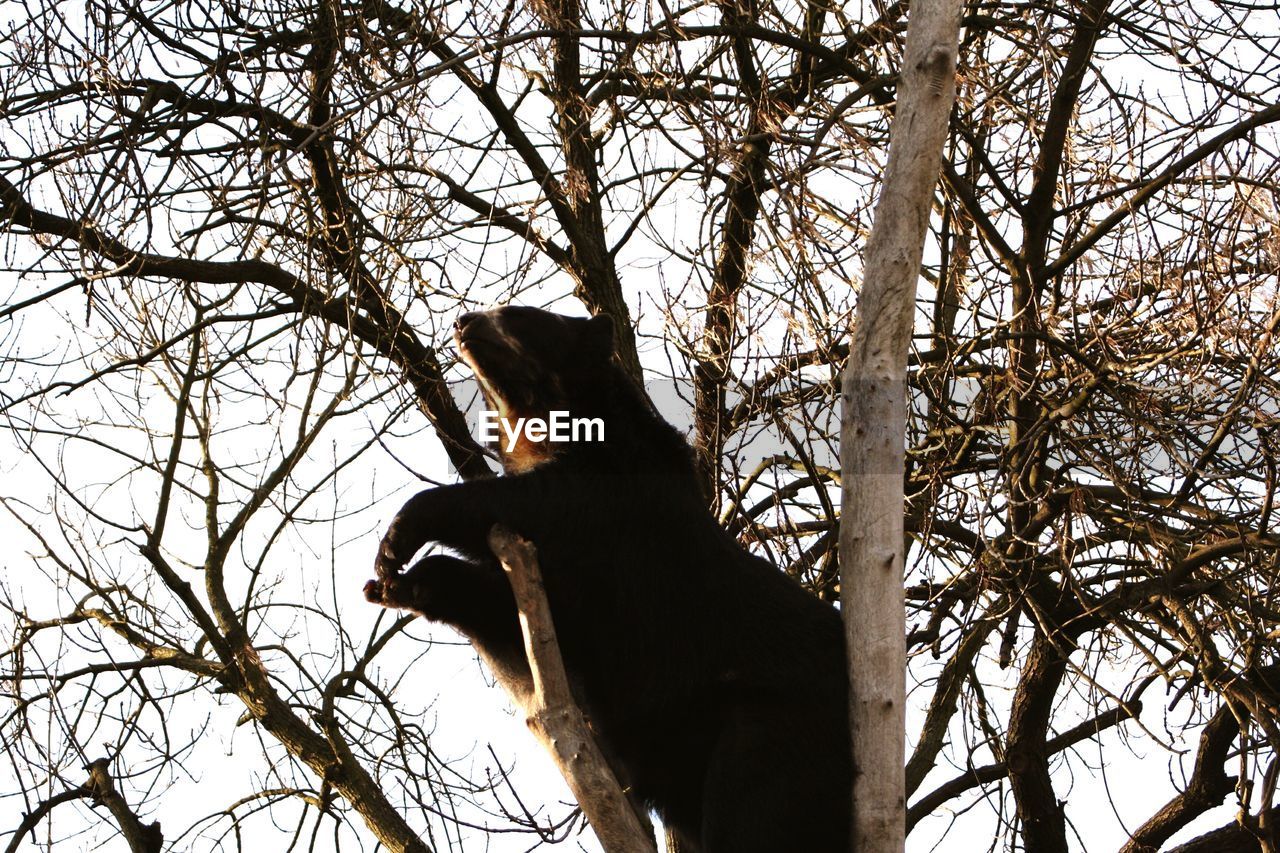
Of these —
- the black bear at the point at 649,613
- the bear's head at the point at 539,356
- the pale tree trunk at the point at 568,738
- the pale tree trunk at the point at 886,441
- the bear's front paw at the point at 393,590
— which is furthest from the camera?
the bear's head at the point at 539,356

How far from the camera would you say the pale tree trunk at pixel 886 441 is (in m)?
4.84

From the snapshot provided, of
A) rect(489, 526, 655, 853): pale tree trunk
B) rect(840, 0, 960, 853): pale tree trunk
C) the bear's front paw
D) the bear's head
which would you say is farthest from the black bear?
rect(489, 526, 655, 853): pale tree trunk

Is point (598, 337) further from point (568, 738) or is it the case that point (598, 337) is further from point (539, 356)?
point (568, 738)

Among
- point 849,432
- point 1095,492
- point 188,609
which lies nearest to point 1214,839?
point 1095,492

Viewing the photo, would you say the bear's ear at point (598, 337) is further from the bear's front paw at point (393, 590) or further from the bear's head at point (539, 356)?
the bear's front paw at point (393, 590)

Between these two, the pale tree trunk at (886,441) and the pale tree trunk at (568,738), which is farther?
the pale tree trunk at (886,441)

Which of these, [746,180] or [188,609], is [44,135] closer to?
[188,609]

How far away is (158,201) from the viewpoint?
6.61 m

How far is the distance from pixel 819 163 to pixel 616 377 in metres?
1.36

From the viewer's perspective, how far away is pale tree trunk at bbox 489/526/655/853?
452cm

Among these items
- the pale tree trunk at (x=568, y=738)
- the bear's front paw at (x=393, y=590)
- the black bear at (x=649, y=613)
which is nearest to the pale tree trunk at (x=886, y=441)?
the black bear at (x=649, y=613)

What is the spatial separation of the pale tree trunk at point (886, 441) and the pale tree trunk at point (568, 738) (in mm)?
886

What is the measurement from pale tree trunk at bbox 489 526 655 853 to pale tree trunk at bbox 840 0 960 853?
34.9 inches

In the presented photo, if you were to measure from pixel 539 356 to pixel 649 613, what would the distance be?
1302 millimetres
